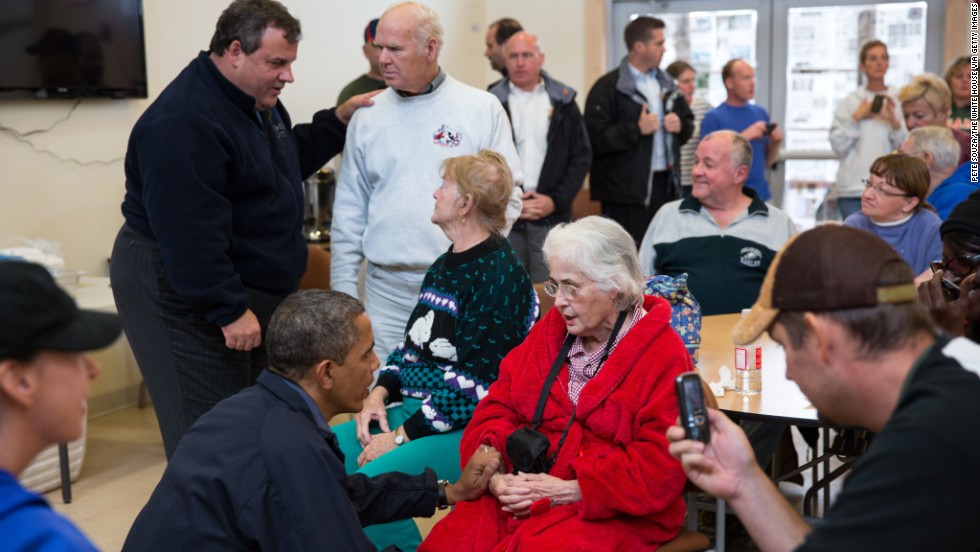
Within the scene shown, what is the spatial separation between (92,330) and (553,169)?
171 inches

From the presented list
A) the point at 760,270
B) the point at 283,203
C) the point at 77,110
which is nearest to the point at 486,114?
Result: the point at 283,203

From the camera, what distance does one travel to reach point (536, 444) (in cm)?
234

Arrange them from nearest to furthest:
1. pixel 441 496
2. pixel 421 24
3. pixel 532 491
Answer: pixel 532 491 → pixel 441 496 → pixel 421 24

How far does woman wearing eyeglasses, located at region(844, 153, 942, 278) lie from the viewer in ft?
12.7

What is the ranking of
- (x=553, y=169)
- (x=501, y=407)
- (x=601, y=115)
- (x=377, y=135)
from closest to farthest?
(x=501, y=407) < (x=377, y=135) < (x=553, y=169) < (x=601, y=115)

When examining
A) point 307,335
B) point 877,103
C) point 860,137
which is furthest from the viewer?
point 860,137

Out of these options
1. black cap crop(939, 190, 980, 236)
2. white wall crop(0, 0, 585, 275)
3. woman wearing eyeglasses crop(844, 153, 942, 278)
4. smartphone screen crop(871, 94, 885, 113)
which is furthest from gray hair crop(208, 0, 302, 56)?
smartphone screen crop(871, 94, 885, 113)

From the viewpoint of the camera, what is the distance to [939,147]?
14.7 feet

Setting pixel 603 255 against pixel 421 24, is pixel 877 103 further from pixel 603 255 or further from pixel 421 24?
pixel 603 255

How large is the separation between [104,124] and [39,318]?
415 cm

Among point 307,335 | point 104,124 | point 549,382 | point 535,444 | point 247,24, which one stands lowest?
point 535,444

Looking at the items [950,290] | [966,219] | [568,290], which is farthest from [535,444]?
[966,219]

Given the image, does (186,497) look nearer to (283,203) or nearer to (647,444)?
(647,444)

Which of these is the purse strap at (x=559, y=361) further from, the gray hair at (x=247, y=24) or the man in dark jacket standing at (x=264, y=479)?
the gray hair at (x=247, y=24)
